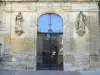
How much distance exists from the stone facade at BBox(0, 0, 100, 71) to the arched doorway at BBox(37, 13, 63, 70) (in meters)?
0.47

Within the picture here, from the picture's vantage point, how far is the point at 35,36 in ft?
92.5

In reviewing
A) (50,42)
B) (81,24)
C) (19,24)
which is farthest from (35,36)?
(81,24)

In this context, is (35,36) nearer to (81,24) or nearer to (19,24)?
(19,24)

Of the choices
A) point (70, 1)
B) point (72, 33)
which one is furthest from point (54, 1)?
point (72, 33)

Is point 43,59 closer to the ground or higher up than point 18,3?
closer to the ground

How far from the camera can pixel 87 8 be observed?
28.3 metres

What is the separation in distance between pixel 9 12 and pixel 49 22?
347 cm

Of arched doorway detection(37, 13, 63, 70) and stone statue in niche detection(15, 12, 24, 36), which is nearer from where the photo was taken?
stone statue in niche detection(15, 12, 24, 36)

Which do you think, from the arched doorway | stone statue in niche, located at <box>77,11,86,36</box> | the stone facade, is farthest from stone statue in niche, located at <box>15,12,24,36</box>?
stone statue in niche, located at <box>77,11,86,36</box>

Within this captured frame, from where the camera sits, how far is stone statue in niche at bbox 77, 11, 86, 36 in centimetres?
2797

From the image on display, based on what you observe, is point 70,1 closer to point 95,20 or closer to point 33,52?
point 95,20

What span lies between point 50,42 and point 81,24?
3021mm

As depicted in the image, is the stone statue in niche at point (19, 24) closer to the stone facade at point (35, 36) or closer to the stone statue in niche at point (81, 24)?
the stone facade at point (35, 36)

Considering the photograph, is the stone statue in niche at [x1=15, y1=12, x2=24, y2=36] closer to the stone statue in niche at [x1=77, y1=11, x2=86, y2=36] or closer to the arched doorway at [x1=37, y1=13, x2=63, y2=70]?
the arched doorway at [x1=37, y1=13, x2=63, y2=70]
